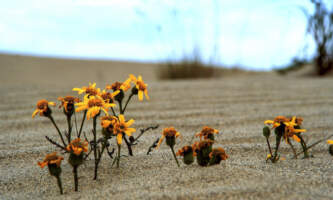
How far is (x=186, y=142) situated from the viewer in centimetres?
216

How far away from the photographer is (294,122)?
5.03ft

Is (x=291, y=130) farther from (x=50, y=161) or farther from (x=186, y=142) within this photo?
(x=50, y=161)

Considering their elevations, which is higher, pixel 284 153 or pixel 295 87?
pixel 295 87

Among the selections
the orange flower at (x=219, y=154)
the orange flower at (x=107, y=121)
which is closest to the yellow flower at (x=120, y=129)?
the orange flower at (x=107, y=121)

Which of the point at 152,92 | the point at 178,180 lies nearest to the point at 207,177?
the point at 178,180

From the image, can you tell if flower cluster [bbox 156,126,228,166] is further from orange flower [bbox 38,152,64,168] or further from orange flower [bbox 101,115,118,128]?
orange flower [bbox 38,152,64,168]

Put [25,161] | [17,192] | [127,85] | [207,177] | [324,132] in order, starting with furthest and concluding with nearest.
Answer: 1. [324,132]
2. [25,161]
3. [127,85]
4. [17,192]
5. [207,177]

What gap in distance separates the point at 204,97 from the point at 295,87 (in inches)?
52.5

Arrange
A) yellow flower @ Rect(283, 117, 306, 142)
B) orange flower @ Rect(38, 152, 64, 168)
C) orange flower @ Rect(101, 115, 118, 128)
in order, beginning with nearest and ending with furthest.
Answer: orange flower @ Rect(38, 152, 64, 168), orange flower @ Rect(101, 115, 118, 128), yellow flower @ Rect(283, 117, 306, 142)

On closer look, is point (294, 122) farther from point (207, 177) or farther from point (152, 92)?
point (152, 92)

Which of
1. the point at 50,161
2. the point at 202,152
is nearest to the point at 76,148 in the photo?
the point at 50,161

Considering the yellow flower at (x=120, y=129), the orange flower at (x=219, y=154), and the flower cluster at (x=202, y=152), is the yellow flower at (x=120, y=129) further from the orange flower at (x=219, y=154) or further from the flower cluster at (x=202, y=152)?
the orange flower at (x=219, y=154)

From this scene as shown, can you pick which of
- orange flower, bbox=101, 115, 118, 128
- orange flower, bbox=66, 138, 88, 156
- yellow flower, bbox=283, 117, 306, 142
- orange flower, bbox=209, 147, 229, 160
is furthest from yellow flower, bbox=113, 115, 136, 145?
yellow flower, bbox=283, 117, 306, 142

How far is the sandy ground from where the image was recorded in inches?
50.5
